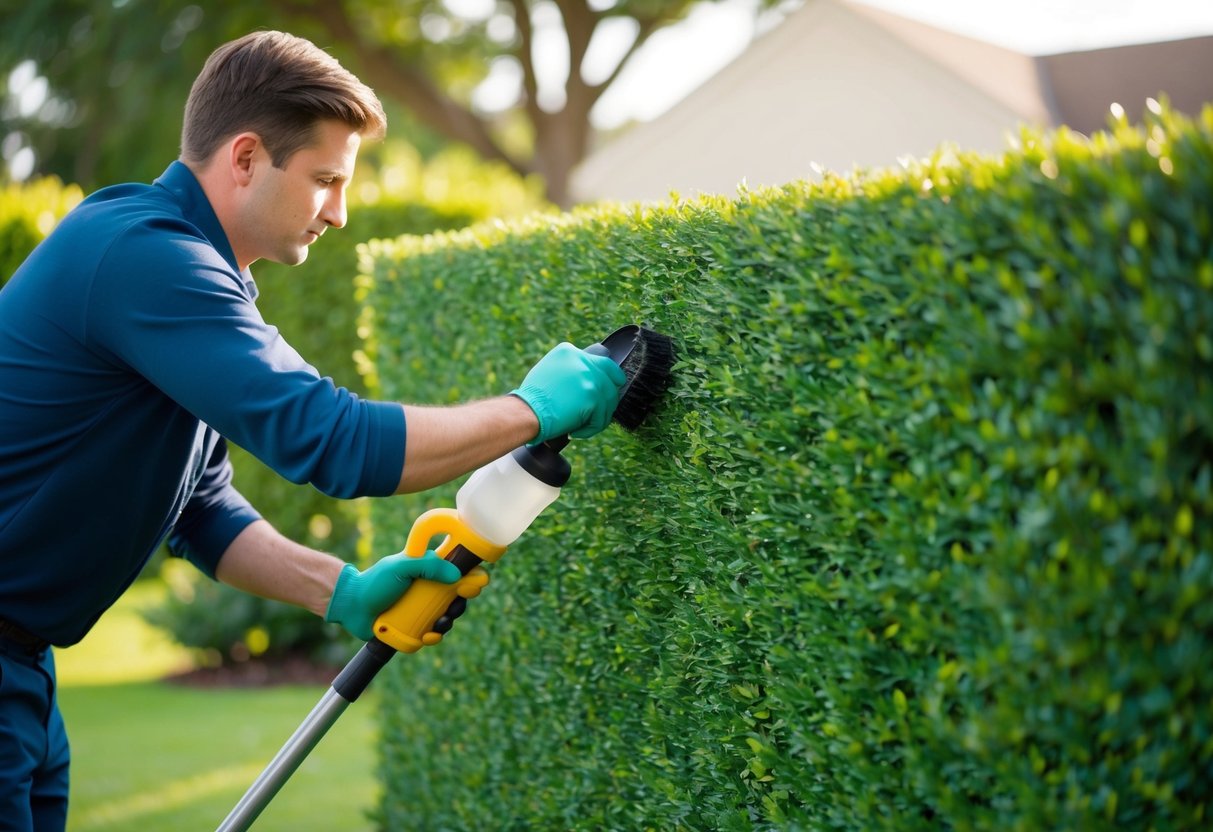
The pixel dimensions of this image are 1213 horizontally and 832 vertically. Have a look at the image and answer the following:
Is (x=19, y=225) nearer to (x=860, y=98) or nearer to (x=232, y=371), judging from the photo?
(x=232, y=371)

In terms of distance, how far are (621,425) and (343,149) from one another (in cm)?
104

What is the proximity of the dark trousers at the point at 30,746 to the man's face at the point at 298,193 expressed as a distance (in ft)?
4.04

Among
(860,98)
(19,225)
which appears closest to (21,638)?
(19,225)

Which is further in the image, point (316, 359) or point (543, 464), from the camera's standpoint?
point (316, 359)

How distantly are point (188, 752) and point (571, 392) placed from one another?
5542mm

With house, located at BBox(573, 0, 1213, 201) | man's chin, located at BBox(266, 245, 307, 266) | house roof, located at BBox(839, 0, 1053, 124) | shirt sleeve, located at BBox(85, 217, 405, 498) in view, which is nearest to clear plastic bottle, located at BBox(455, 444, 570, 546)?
shirt sleeve, located at BBox(85, 217, 405, 498)

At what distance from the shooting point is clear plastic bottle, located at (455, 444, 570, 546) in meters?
2.82

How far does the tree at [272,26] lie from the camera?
1886cm

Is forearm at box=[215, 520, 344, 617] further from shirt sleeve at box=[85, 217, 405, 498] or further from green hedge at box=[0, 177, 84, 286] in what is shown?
green hedge at box=[0, 177, 84, 286]

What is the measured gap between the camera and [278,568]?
11.5ft

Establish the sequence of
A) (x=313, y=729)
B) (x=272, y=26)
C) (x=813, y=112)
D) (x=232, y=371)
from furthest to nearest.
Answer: (x=272, y=26), (x=813, y=112), (x=313, y=729), (x=232, y=371)

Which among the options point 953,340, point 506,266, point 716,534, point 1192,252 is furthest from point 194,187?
point 1192,252

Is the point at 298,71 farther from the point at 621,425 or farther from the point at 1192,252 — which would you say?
Answer: the point at 1192,252

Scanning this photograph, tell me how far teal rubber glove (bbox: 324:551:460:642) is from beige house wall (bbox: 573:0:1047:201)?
11.7 metres
